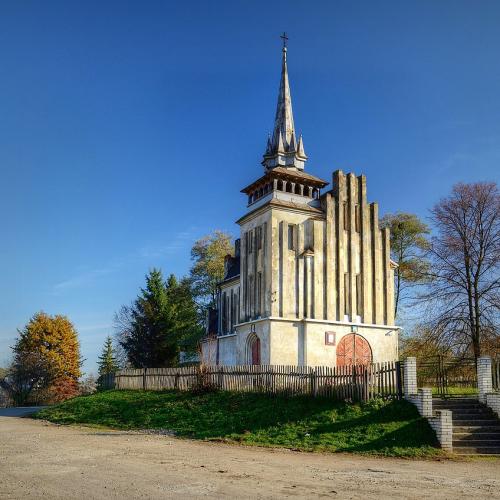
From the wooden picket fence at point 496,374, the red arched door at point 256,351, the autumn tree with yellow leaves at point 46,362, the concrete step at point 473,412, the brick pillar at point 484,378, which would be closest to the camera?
the concrete step at point 473,412

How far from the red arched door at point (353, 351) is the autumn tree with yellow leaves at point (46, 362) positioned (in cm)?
3044

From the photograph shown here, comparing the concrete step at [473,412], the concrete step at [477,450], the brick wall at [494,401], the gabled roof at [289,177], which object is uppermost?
the gabled roof at [289,177]

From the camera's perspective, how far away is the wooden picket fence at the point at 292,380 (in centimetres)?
2038

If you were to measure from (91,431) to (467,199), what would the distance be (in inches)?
864

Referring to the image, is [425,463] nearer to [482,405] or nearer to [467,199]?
[482,405]

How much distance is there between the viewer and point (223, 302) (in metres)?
42.9

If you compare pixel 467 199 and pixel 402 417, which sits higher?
pixel 467 199

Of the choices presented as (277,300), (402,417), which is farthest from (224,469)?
(277,300)

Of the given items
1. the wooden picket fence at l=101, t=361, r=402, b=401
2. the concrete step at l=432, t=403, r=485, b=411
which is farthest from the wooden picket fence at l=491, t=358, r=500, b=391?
the wooden picket fence at l=101, t=361, r=402, b=401

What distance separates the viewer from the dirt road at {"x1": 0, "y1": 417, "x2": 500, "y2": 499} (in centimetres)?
1077

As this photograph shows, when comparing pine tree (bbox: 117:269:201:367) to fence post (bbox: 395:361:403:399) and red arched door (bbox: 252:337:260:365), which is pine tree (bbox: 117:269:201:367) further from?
fence post (bbox: 395:361:403:399)

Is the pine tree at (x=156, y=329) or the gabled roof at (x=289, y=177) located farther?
the pine tree at (x=156, y=329)

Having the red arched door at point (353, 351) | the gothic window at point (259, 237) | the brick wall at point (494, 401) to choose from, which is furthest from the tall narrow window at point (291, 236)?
the brick wall at point (494, 401)

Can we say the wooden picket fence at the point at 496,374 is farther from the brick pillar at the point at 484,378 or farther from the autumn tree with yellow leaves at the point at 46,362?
the autumn tree with yellow leaves at the point at 46,362
